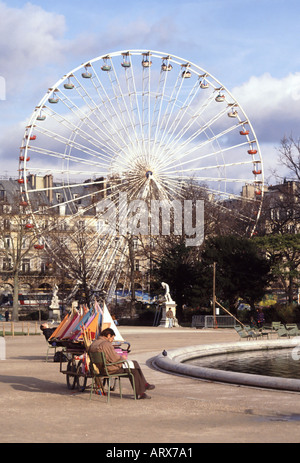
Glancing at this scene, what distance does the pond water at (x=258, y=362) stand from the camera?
19391 mm

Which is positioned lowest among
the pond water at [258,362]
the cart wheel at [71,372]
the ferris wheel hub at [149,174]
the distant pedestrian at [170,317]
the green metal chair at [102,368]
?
the distant pedestrian at [170,317]

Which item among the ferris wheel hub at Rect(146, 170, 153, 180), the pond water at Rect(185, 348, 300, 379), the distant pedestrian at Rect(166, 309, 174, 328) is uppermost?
the ferris wheel hub at Rect(146, 170, 153, 180)

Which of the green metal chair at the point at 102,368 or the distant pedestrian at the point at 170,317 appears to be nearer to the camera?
the green metal chair at the point at 102,368

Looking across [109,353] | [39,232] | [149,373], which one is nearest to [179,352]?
[149,373]

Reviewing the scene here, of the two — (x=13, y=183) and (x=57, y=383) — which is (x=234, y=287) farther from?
(x=13, y=183)

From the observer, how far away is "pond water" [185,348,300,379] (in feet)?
63.6

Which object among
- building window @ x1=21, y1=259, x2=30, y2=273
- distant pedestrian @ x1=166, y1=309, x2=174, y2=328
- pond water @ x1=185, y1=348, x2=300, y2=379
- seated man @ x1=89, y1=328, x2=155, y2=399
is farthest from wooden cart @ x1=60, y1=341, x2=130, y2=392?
building window @ x1=21, y1=259, x2=30, y2=273

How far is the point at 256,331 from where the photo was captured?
31.7 m

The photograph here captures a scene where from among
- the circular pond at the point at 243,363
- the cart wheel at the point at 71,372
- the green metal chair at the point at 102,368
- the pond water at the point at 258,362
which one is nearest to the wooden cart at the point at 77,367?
the cart wheel at the point at 71,372

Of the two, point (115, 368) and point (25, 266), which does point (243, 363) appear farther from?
point (25, 266)

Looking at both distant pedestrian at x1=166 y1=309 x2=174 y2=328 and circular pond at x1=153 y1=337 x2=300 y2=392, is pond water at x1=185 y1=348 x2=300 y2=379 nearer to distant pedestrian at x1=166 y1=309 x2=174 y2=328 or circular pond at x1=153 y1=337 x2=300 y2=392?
circular pond at x1=153 y1=337 x2=300 y2=392

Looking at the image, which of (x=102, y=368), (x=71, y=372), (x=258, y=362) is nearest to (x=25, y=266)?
(x=258, y=362)

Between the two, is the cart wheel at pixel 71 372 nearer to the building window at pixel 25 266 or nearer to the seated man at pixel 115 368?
the seated man at pixel 115 368

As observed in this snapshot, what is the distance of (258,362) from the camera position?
2192cm
